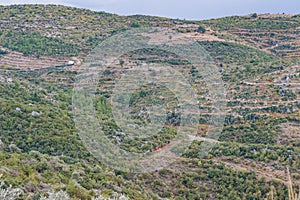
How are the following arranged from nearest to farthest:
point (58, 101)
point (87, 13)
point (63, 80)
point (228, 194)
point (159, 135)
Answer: point (228, 194), point (159, 135), point (58, 101), point (63, 80), point (87, 13)

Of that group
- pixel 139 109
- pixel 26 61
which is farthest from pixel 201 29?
pixel 139 109

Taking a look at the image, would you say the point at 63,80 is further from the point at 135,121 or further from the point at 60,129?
the point at 60,129

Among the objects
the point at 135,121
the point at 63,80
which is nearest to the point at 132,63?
the point at 63,80

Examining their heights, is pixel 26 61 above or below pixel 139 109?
above

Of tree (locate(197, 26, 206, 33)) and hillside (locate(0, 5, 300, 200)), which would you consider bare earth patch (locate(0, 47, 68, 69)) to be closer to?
hillside (locate(0, 5, 300, 200))

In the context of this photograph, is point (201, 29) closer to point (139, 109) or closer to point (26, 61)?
point (26, 61)

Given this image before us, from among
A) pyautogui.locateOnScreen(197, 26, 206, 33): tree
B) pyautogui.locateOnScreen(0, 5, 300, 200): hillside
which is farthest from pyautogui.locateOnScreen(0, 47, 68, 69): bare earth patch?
pyautogui.locateOnScreen(197, 26, 206, 33): tree

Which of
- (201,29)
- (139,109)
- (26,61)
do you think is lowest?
(139,109)

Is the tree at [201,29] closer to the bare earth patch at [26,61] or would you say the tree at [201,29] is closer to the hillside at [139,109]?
the hillside at [139,109]

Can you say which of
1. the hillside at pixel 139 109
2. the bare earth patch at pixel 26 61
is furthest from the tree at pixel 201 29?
the bare earth patch at pixel 26 61
